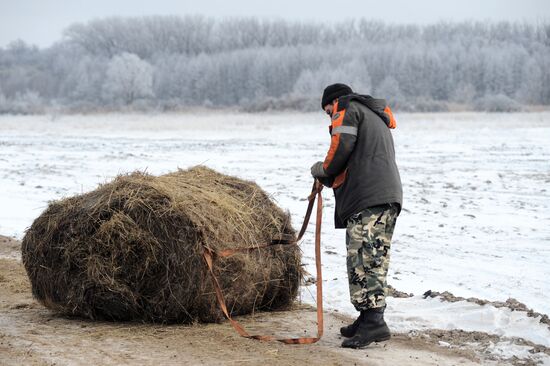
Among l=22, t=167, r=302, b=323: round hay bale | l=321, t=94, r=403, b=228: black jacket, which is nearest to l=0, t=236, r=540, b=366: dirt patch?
l=22, t=167, r=302, b=323: round hay bale

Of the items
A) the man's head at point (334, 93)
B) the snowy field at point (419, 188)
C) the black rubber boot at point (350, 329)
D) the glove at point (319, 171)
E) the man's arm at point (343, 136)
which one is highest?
the man's head at point (334, 93)

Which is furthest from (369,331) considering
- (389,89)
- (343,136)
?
(389,89)

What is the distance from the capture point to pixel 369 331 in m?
6.13

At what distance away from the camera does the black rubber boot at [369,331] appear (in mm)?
6082

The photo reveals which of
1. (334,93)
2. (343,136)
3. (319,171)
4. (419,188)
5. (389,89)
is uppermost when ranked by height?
(334,93)

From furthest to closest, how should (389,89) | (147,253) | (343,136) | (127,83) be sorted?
(127,83), (389,89), (147,253), (343,136)

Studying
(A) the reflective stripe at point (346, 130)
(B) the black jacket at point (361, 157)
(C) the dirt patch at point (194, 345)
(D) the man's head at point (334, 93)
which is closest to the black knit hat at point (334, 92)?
(D) the man's head at point (334, 93)

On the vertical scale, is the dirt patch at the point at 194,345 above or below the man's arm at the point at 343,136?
below

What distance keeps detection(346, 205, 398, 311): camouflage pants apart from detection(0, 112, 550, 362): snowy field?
0.77m

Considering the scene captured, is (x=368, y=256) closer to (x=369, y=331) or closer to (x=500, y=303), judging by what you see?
(x=369, y=331)

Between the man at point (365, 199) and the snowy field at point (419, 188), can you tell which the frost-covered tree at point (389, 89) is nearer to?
the snowy field at point (419, 188)

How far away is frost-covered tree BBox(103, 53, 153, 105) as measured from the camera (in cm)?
9900

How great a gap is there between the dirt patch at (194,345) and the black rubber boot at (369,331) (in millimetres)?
67

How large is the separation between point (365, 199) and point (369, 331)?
40.0 inches
